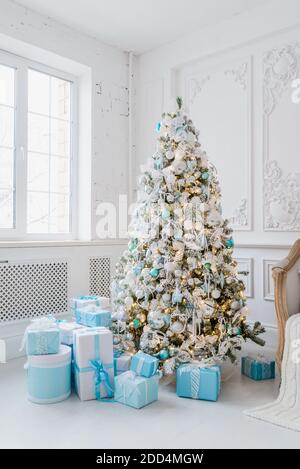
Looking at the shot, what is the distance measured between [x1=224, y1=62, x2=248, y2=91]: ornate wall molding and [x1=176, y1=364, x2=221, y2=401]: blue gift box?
2.41m

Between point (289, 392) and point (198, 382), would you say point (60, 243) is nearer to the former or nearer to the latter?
point (198, 382)

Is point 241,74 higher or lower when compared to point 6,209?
higher

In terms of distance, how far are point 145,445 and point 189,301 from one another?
96cm

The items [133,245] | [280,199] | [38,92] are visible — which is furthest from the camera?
[38,92]

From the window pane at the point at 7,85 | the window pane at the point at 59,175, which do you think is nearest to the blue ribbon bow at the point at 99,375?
the window pane at the point at 59,175

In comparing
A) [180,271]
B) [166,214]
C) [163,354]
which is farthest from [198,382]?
[166,214]

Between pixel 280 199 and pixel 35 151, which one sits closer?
pixel 280 199

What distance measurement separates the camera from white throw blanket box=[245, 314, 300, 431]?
201 centimetres

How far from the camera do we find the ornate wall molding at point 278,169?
3.21 meters

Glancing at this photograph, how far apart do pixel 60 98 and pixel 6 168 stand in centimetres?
94

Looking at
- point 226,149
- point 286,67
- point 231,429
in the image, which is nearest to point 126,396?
point 231,429

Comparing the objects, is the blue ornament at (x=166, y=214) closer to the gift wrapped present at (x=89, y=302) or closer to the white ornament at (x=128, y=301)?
the white ornament at (x=128, y=301)

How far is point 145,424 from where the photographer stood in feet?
6.51

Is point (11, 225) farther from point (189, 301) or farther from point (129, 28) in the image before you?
point (129, 28)
